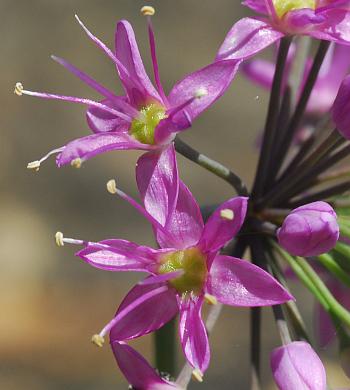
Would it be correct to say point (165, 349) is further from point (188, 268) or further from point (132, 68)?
point (132, 68)

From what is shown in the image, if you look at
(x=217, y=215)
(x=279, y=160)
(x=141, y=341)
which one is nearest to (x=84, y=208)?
(x=141, y=341)

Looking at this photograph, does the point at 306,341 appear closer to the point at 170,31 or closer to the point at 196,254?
the point at 196,254

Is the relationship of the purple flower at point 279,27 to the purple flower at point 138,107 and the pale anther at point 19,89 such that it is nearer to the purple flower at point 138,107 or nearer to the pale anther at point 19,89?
the purple flower at point 138,107

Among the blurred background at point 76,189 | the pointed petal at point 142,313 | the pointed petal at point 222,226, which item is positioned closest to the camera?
the pointed petal at point 222,226

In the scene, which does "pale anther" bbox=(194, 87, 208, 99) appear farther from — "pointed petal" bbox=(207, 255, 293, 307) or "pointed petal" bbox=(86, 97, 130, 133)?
"pointed petal" bbox=(207, 255, 293, 307)

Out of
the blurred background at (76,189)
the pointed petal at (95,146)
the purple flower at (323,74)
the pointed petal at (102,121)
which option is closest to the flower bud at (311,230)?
the pointed petal at (95,146)

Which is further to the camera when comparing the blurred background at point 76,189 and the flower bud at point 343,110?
the blurred background at point 76,189

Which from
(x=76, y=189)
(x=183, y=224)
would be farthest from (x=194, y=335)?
(x=76, y=189)
